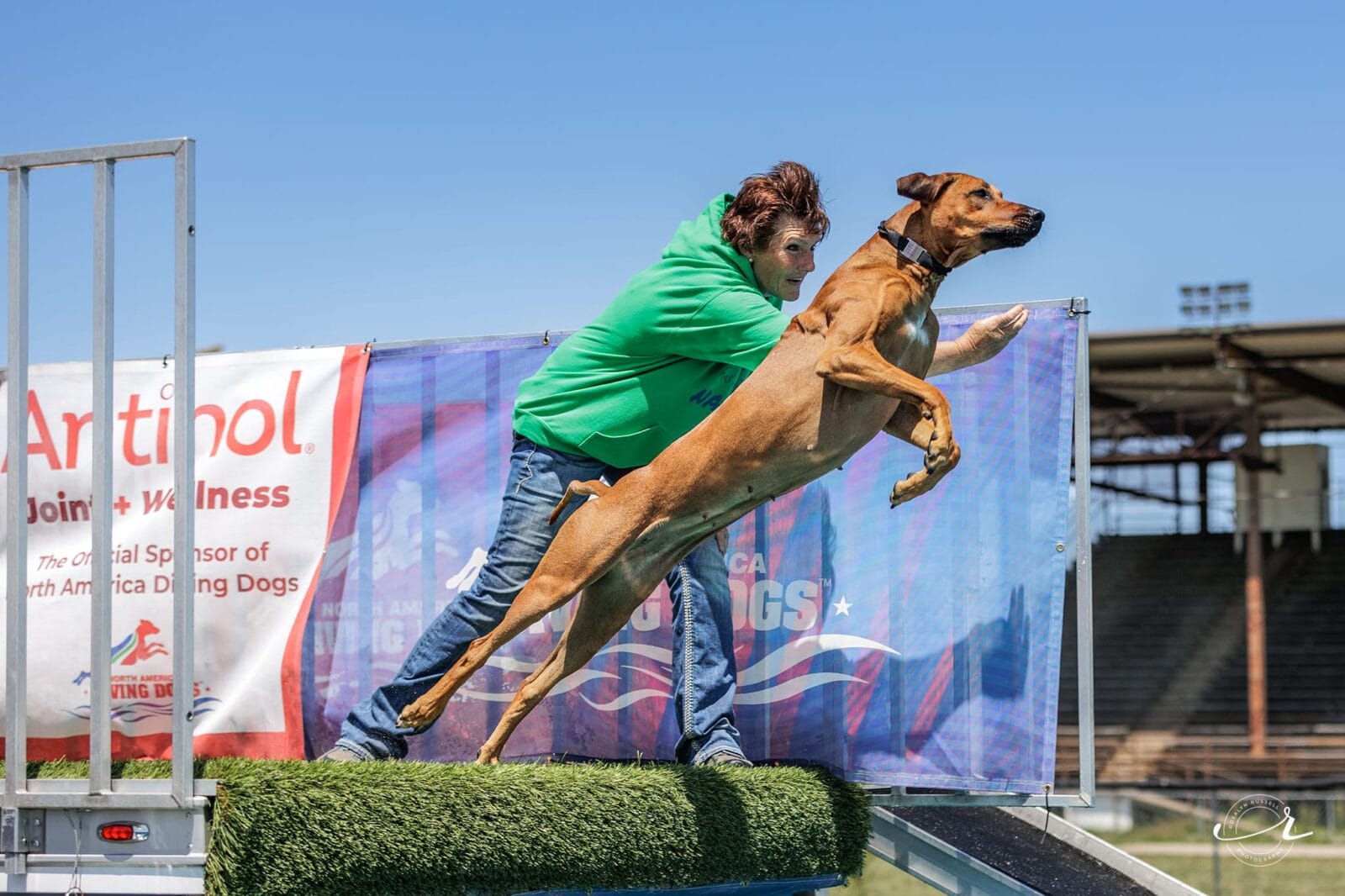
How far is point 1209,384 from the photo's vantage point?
84.7 feet

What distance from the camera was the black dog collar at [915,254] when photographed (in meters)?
4.37

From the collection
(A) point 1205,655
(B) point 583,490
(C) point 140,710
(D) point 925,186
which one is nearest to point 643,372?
(B) point 583,490

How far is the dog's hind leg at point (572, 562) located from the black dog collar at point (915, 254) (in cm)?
103

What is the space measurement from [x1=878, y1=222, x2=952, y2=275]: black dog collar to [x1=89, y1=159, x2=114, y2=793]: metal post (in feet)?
6.96

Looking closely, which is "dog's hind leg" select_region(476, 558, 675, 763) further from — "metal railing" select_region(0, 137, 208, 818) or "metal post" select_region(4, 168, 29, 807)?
"metal post" select_region(4, 168, 29, 807)

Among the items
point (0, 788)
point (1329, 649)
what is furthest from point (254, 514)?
point (1329, 649)

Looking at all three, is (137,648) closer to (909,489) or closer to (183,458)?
(183,458)

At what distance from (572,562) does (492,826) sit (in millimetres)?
798

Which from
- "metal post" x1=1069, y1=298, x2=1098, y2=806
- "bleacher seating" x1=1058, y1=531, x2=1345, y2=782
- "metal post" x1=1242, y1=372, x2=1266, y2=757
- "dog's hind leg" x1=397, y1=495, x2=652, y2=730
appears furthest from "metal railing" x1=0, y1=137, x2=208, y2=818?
"metal post" x1=1242, y1=372, x2=1266, y2=757

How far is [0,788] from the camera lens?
A: 3801 millimetres

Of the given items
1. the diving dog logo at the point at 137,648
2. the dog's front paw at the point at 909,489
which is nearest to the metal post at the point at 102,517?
the diving dog logo at the point at 137,648

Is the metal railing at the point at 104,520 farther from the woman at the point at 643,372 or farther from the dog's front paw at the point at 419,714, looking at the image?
the woman at the point at 643,372

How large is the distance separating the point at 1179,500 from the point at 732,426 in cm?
3006

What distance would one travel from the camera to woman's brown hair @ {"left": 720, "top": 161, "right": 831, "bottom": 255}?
4879 mm
